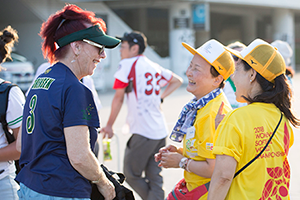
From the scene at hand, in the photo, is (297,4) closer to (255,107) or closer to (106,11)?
(106,11)

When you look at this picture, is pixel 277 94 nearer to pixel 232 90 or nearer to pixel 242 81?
pixel 242 81

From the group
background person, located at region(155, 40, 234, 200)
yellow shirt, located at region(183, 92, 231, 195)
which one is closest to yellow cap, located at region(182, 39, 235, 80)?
background person, located at region(155, 40, 234, 200)

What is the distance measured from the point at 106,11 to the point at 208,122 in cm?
1915

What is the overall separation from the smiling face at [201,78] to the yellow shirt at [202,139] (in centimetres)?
16

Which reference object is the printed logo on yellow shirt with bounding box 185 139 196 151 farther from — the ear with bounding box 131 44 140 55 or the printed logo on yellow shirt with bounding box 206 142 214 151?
the ear with bounding box 131 44 140 55

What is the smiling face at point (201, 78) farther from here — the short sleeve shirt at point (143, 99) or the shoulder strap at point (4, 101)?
the short sleeve shirt at point (143, 99)

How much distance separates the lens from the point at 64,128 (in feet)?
6.15

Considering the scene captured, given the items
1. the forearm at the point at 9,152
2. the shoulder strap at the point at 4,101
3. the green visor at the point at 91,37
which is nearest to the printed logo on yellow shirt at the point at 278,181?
the green visor at the point at 91,37

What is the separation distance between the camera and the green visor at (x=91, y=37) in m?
2.03

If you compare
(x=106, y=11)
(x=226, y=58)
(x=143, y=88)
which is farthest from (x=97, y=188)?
(x=106, y=11)

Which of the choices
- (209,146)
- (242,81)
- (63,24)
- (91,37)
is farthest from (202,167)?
(63,24)

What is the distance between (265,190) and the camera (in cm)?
194

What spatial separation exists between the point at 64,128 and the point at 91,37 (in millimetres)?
610

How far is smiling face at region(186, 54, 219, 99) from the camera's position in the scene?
263 cm
